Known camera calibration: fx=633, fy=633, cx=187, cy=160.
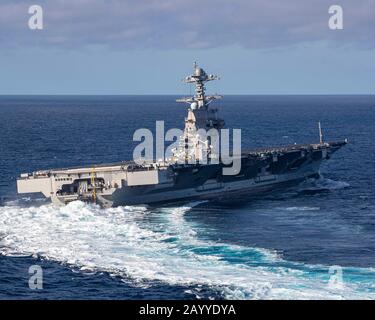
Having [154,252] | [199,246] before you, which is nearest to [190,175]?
[199,246]

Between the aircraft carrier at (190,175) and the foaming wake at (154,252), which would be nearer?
the foaming wake at (154,252)

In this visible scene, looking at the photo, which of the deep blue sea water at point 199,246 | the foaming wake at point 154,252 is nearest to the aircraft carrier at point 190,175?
the deep blue sea water at point 199,246

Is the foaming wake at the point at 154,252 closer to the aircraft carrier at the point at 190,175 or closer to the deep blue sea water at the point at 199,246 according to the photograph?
the deep blue sea water at the point at 199,246

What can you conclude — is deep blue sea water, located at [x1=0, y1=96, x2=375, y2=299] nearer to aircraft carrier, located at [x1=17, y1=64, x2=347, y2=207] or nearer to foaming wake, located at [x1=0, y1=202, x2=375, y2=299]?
foaming wake, located at [x1=0, y1=202, x2=375, y2=299]

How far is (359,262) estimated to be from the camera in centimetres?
3378

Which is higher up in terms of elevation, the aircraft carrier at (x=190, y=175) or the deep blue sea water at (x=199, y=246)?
the aircraft carrier at (x=190, y=175)

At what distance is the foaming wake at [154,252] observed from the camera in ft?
98.9

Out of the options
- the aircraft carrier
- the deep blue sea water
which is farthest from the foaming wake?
the aircraft carrier

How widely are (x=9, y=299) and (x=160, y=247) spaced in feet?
33.4

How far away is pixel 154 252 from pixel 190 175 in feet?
Result: 53.3

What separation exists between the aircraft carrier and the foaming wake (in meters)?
1.77

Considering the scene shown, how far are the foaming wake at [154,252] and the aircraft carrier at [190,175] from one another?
5.82 feet
